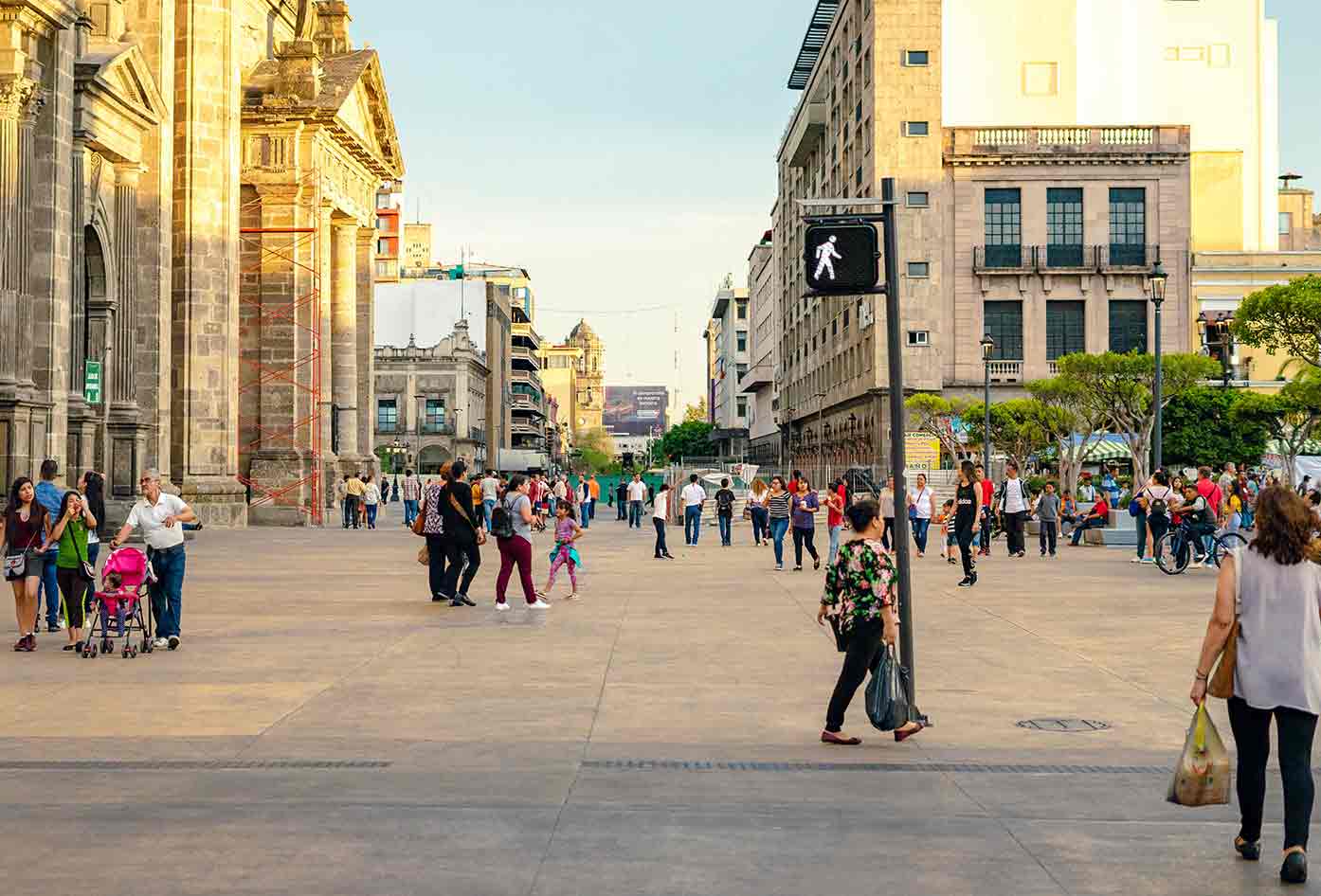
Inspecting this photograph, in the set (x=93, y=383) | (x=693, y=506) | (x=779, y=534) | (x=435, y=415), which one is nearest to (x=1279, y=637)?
(x=779, y=534)

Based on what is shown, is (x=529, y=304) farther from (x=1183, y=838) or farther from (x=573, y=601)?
(x=1183, y=838)

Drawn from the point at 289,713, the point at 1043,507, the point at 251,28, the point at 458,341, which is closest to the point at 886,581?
the point at 289,713

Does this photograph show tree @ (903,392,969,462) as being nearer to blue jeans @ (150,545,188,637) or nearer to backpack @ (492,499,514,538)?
backpack @ (492,499,514,538)

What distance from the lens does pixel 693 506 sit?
34250mm

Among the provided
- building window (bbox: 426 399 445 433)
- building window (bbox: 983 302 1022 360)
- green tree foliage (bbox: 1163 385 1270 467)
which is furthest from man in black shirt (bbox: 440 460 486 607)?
building window (bbox: 426 399 445 433)

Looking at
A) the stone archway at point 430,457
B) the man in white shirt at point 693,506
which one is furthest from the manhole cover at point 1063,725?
the stone archway at point 430,457

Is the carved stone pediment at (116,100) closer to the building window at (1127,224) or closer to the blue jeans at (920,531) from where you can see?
the blue jeans at (920,531)

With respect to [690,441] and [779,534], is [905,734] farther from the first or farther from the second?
[690,441]

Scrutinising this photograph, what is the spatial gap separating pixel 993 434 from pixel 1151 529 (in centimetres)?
3093

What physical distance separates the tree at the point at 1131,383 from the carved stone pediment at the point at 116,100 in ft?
96.6

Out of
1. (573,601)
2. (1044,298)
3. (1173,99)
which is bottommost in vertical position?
(573,601)

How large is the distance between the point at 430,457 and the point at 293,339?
6068 centimetres

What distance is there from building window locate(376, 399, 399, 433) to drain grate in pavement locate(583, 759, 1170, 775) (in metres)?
97.1

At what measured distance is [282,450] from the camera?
42.9m
